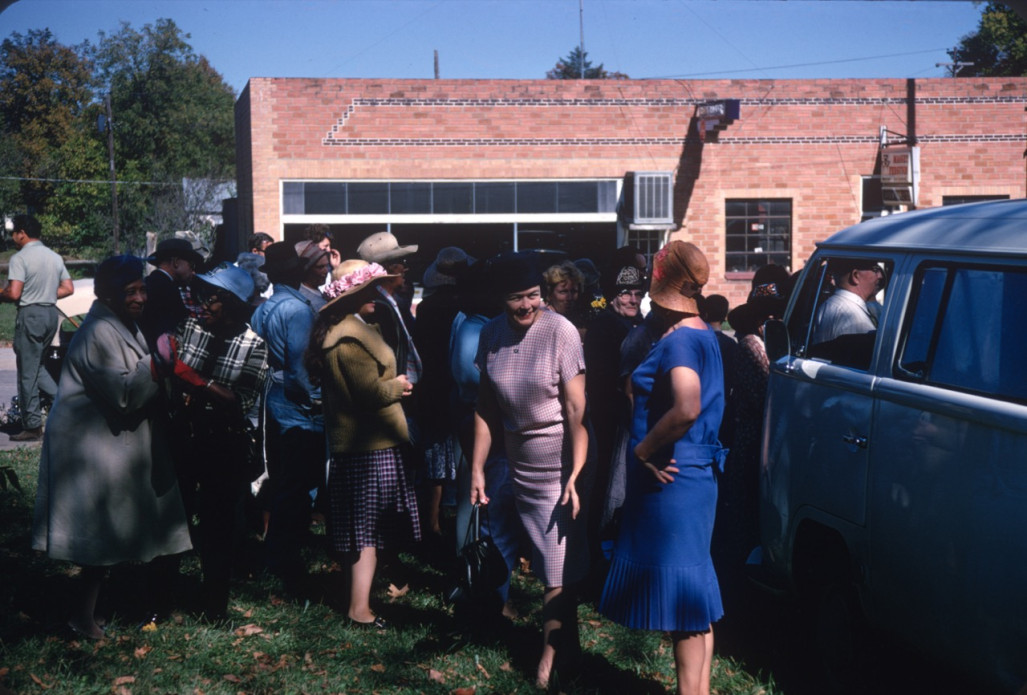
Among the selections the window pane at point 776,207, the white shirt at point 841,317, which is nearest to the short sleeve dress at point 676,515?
the white shirt at point 841,317

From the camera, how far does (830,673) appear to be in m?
4.67

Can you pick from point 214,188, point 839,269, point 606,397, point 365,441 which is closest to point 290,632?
point 365,441

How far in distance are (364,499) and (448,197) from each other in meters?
21.0

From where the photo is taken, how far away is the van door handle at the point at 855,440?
427 cm

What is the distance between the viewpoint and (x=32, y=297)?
10.2 meters

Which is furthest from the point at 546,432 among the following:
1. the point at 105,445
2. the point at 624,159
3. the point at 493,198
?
the point at 624,159

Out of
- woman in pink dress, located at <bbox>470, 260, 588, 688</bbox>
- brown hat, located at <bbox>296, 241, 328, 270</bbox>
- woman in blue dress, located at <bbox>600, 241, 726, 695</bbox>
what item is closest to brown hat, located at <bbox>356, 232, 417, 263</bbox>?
brown hat, located at <bbox>296, 241, 328, 270</bbox>

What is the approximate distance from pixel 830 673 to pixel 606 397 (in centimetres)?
194

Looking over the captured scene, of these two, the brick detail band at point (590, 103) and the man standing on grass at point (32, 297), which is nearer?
the man standing on grass at point (32, 297)

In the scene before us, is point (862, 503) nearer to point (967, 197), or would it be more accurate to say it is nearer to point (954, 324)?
point (954, 324)

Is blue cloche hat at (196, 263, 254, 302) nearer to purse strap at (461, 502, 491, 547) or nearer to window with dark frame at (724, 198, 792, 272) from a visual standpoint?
purse strap at (461, 502, 491, 547)

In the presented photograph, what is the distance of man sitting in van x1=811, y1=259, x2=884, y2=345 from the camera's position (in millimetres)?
4863

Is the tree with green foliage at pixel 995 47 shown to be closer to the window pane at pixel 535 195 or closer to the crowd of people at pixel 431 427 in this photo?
the window pane at pixel 535 195

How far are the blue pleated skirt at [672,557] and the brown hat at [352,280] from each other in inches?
73.6
